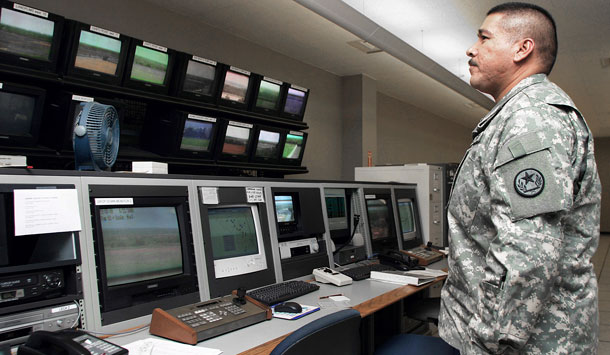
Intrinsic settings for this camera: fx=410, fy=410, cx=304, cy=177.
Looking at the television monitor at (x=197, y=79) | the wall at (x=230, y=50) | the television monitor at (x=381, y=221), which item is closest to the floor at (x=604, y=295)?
the television monitor at (x=381, y=221)

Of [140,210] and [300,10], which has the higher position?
[300,10]

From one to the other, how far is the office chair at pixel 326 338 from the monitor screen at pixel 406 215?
1866 millimetres

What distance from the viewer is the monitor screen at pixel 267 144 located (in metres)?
3.67

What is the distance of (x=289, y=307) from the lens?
1504 mm

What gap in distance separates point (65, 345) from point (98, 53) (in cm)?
218

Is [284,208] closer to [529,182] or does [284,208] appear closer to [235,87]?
[529,182]

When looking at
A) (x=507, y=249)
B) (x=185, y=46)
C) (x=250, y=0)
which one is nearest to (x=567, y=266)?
(x=507, y=249)

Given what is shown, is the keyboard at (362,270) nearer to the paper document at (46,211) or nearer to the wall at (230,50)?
the paper document at (46,211)

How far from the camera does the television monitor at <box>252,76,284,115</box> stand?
11.8 ft

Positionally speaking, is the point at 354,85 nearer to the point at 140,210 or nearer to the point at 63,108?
the point at 63,108

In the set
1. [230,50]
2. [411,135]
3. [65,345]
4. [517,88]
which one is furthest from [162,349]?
[411,135]

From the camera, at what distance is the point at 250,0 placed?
362 centimetres

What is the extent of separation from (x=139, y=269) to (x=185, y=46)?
9.85ft

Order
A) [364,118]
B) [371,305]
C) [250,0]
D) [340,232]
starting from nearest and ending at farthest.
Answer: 1. [371,305]
2. [340,232]
3. [250,0]
4. [364,118]
